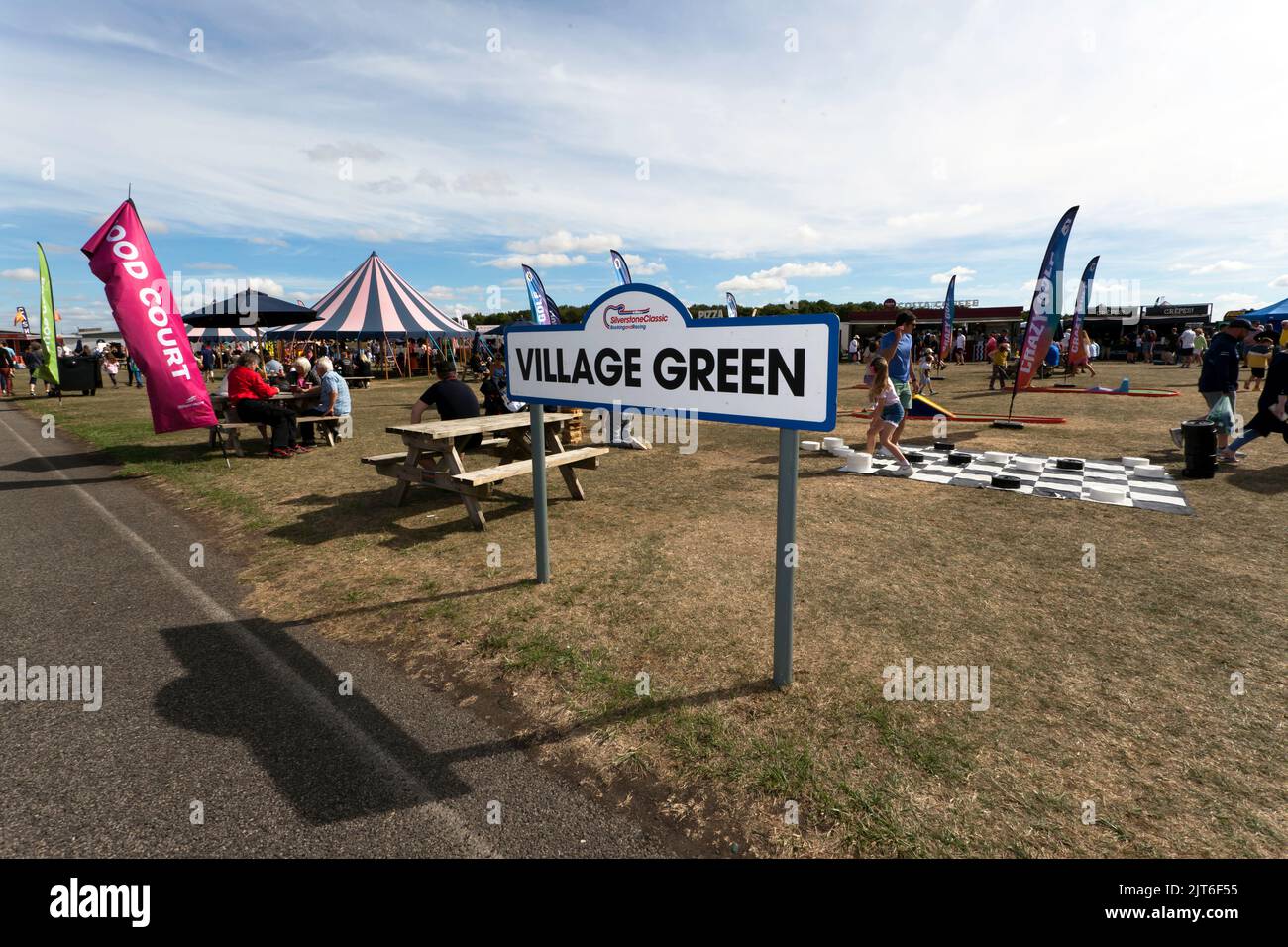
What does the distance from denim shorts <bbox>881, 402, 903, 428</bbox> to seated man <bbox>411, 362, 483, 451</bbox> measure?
17.1 feet

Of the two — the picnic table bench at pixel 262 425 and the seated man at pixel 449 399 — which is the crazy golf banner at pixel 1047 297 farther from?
the picnic table bench at pixel 262 425

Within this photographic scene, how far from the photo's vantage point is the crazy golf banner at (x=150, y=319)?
8109 millimetres

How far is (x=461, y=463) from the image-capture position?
22.4 feet

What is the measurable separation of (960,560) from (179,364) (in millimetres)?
10141

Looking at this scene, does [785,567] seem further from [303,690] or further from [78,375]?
[78,375]

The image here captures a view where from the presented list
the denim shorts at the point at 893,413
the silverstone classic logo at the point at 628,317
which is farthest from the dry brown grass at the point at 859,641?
the silverstone classic logo at the point at 628,317

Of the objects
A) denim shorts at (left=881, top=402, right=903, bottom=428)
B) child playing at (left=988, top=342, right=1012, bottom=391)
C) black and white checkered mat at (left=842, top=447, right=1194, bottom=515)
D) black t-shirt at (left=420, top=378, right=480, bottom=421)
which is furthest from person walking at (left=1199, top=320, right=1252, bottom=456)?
child playing at (left=988, top=342, right=1012, bottom=391)

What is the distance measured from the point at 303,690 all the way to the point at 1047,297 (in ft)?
41.1

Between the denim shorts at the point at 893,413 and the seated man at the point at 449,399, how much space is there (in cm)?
522

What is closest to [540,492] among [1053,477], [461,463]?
[461,463]

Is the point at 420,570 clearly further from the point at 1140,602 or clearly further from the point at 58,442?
the point at 58,442

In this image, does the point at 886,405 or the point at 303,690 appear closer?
the point at 303,690

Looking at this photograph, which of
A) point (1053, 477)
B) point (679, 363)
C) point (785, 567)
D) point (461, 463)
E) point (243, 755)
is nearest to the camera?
point (243, 755)
